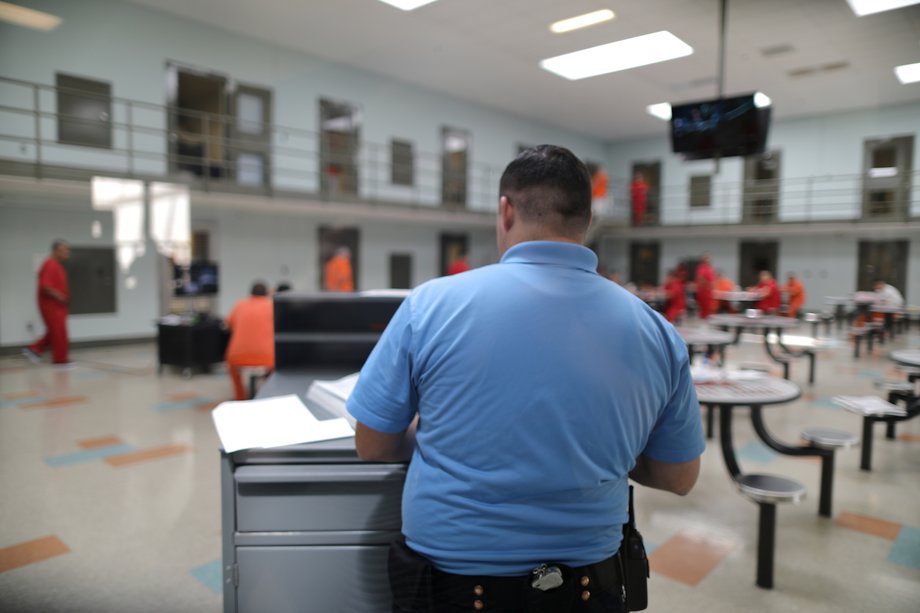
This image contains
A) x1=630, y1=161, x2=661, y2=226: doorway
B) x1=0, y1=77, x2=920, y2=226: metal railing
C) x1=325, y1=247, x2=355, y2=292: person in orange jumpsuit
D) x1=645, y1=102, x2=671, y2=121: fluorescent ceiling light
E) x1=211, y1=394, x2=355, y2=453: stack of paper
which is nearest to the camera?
x1=211, y1=394, x2=355, y2=453: stack of paper

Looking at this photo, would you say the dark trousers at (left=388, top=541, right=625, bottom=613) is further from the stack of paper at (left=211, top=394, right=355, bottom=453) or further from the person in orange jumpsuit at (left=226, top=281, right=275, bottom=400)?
the person in orange jumpsuit at (left=226, top=281, right=275, bottom=400)

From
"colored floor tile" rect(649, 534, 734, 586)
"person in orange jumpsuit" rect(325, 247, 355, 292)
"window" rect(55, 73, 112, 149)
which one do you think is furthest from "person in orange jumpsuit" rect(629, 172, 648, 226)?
"person in orange jumpsuit" rect(325, 247, 355, 292)

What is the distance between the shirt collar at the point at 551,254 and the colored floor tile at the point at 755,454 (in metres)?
3.18

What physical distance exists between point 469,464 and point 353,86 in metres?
1.92

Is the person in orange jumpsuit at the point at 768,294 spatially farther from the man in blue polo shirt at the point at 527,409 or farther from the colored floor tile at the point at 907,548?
the man in blue polo shirt at the point at 527,409

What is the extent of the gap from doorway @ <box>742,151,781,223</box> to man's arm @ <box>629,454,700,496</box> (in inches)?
57.5

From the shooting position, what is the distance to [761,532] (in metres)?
2.10

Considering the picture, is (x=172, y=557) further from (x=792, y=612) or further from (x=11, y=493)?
(x=792, y=612)

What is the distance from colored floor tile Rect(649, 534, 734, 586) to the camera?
7.16 ft

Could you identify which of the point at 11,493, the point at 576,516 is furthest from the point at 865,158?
the point at 11,493

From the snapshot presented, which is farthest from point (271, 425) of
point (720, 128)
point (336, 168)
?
point (336, 168)

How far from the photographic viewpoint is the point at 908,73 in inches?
69.7

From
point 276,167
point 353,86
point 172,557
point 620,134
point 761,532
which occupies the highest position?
point 276,167

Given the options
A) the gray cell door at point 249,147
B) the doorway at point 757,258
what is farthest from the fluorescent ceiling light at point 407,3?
the gray cell door at point 249,147
